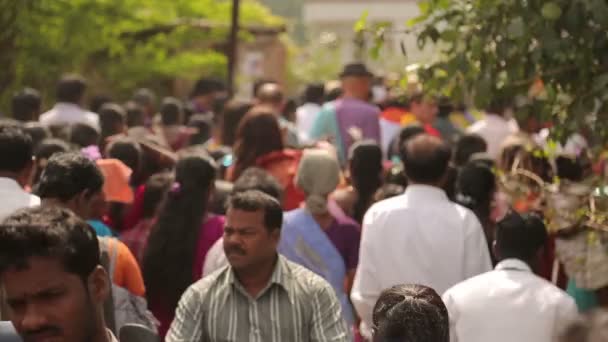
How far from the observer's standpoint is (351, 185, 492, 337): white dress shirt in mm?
7652

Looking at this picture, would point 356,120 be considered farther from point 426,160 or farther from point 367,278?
point 367,278

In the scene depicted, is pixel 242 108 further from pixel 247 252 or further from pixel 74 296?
pixel 74 296

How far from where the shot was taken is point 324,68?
4416 cm

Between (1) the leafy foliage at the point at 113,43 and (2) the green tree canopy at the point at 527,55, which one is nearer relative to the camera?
(2) the green tree canopy at the point at 527,55

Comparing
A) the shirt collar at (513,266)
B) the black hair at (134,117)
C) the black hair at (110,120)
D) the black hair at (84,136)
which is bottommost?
the black hair at (134,117)

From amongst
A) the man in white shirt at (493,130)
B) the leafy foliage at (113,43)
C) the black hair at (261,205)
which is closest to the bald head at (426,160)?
the black hair at (261,205)

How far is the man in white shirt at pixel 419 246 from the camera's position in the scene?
765cm

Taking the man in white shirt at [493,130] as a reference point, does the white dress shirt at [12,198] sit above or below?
above

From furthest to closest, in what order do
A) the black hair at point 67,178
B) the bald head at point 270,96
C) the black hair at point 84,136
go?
the bald head at point 270,96 < the black hair at point 84,136 < the black hair at point 67,178

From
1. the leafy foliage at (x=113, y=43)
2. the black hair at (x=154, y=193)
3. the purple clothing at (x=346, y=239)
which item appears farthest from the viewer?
the leafy foliage at (x=113, y=43)

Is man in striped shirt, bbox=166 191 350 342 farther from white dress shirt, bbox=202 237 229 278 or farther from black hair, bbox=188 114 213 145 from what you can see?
black hair, bbox=188 114 213 145

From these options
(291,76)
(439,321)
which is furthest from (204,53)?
(439,321)

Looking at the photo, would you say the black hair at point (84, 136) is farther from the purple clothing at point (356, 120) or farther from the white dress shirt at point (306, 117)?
the white dress shirt at point (306, 117)

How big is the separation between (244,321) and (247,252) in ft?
0.97
